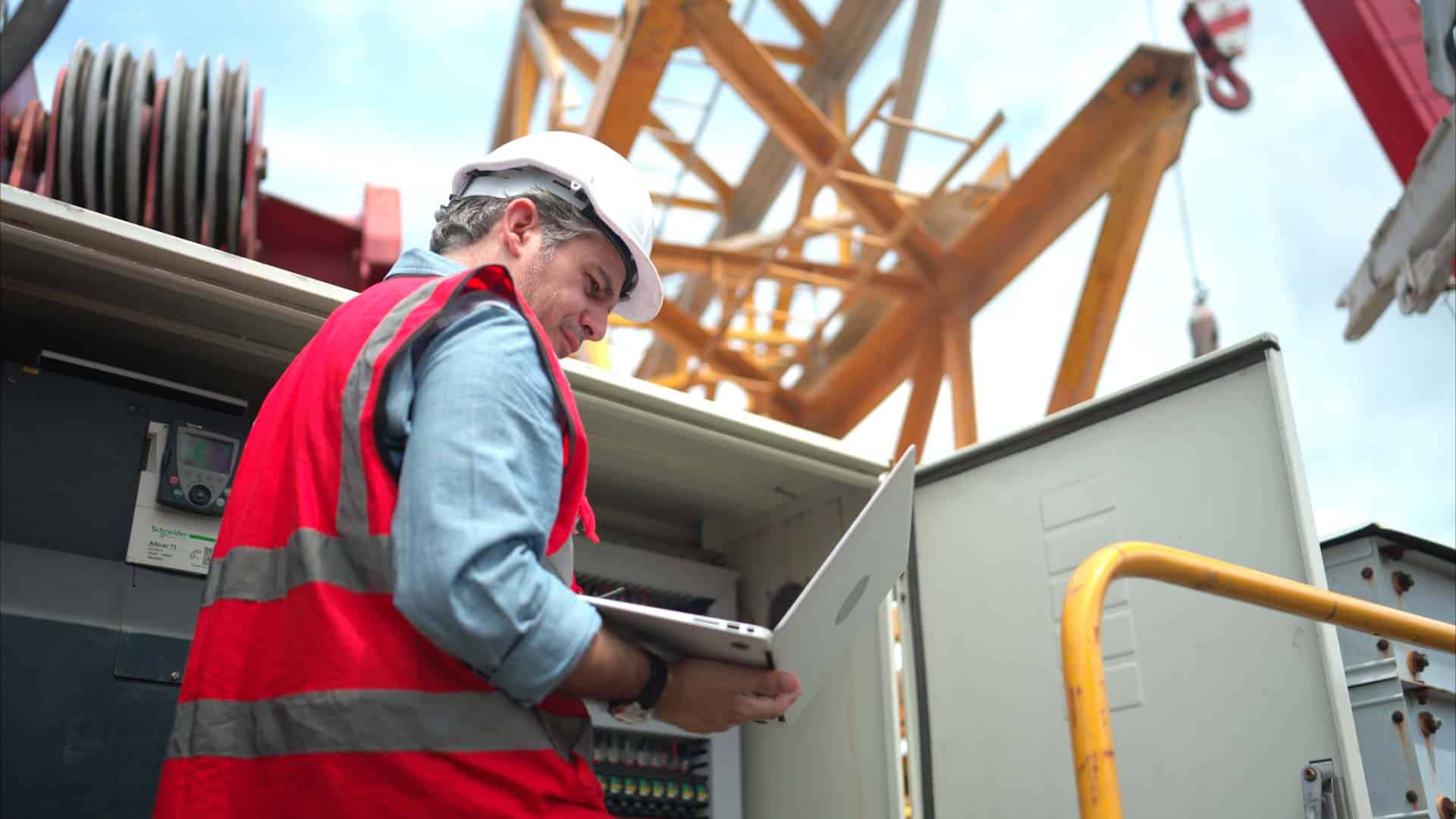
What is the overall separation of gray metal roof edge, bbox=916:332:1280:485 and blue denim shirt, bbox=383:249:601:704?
128cm

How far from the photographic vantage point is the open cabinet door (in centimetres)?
Answer: 182

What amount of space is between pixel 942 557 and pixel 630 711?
4.31 feet

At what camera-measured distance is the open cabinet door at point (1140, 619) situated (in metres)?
1.82

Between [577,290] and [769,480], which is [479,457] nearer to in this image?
[577,290]

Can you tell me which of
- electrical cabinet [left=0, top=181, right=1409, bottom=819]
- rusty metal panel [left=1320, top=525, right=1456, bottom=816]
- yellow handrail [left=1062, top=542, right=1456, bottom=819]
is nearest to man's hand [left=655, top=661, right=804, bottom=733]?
yellow handrail [left=1062, top=542, right=1456, bottom=819]

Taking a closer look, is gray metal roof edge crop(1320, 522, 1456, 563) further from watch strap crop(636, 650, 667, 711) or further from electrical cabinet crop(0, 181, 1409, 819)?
watch strap crop(636, 650, 667, 711)

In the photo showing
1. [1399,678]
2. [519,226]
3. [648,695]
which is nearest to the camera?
[648,695]

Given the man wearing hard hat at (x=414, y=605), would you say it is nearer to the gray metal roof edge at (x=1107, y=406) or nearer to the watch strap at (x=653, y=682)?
the watch strap at (x=653, y=682)

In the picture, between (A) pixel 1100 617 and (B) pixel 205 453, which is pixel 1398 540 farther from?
(B) pixel 205 453

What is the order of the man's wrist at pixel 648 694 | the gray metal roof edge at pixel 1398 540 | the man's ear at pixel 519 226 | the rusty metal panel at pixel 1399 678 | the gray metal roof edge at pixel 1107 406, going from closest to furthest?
the man's wrist at pixel 648 694 < the man's ear at pixel 519 226 < the gray metal roof edge at pixel 1107 406 < the rusty metal panel at pixel 1399 678 < the gray metal roof edge at pixel 1398 540

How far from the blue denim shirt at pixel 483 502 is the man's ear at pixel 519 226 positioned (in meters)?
0.24

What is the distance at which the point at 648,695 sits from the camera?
1194 millimetres

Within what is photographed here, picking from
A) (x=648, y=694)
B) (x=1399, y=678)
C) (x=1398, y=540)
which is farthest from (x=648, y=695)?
(x=1398, y=540)

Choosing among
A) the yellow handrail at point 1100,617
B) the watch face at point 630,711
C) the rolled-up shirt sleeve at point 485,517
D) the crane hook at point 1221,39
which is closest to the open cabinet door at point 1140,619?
the yellow handrail at point 1100,617
